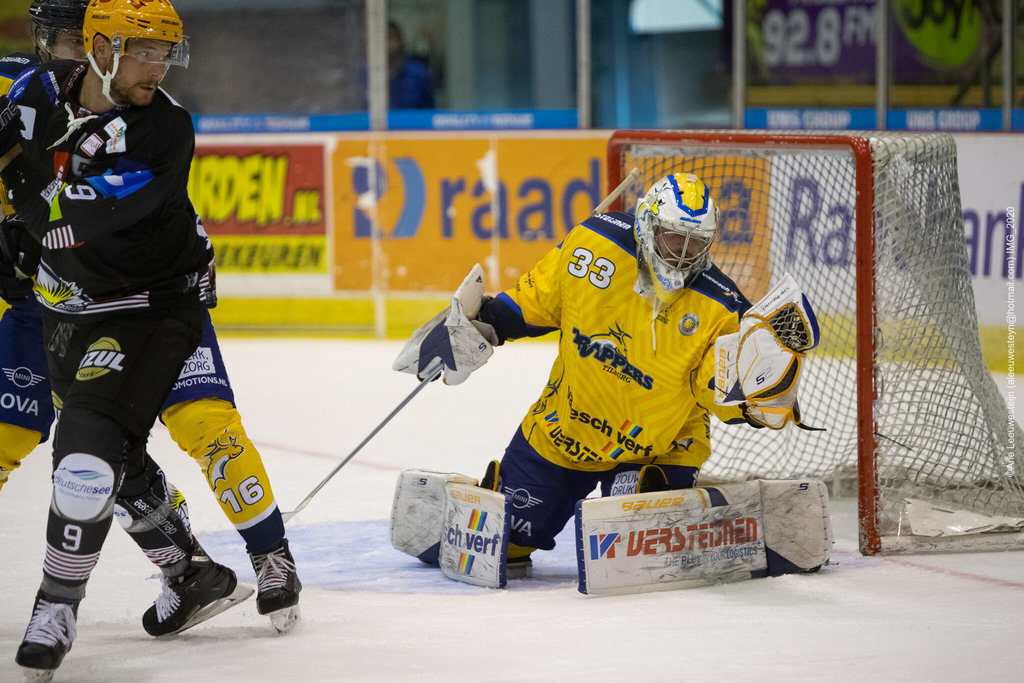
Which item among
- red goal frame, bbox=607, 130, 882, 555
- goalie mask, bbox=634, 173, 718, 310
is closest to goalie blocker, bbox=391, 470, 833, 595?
red goal frame, bbox=607, 130, 882, 555

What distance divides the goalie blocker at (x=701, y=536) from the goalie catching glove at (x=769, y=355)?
306 millimetres

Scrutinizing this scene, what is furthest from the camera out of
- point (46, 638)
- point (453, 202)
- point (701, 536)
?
point (453, 202)

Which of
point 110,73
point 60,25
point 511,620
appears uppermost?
point 60,25

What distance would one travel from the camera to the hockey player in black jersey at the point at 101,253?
103 inches

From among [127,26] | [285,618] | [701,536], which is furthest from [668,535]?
[127,26]

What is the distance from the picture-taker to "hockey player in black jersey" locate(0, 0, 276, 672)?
262 centimetres

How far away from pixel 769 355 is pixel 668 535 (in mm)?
504

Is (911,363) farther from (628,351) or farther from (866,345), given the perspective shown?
(628,351)

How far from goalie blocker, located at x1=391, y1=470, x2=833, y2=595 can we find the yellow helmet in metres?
1.30

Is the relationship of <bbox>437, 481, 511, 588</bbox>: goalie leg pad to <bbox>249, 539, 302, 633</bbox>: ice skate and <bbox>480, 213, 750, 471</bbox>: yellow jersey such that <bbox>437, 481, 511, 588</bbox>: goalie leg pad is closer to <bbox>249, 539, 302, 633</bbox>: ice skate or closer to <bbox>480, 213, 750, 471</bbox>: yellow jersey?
<bbox>480, 213, 750, 471</bbox>: yellow jersey

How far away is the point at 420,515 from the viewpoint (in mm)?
3607

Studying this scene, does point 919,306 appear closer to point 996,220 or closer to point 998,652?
point 998,652

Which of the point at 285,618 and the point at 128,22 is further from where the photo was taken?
the point at 285,618

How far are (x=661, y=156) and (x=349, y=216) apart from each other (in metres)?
3.41
